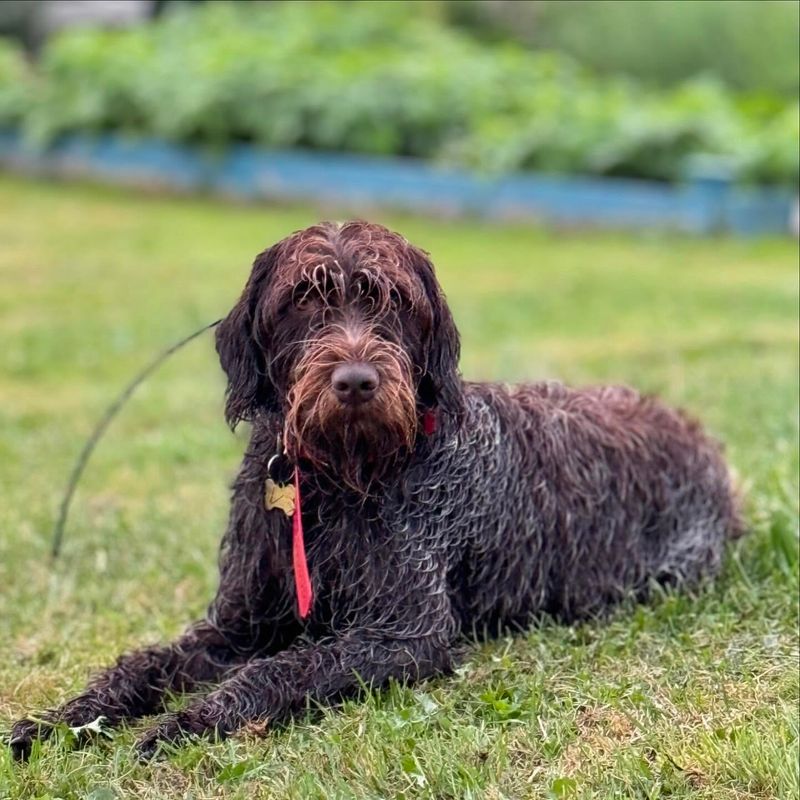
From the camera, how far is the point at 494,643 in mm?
5051

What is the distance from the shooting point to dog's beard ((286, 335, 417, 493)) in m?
4.20

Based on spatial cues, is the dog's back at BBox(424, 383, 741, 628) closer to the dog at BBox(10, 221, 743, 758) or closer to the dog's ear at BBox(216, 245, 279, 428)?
the dog at BBox(10, 221, 743, 758)

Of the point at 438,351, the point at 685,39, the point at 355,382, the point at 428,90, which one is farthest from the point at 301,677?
the point at 685,39

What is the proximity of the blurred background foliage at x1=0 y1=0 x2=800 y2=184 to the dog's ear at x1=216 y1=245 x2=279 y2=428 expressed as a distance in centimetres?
1183

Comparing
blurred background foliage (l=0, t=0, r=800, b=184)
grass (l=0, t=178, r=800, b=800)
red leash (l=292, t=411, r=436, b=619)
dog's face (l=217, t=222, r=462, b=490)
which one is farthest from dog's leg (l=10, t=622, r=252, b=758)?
blurred background foliage (l=0, t=0, r=800, b=184)

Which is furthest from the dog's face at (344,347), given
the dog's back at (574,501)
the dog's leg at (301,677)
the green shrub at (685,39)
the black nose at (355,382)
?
the green shrub at (685,39)

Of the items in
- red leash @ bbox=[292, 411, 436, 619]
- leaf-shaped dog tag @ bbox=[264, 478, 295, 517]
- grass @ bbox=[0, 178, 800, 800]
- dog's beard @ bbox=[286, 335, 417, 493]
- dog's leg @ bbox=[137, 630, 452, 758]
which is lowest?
grass @ bbox=[0, 178, 800, 800]

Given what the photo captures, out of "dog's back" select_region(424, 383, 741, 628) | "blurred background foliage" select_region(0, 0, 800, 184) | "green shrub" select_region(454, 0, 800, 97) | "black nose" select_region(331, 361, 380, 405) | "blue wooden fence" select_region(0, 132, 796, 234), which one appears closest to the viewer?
"black nose" select_region(331, 361, 380, 405)

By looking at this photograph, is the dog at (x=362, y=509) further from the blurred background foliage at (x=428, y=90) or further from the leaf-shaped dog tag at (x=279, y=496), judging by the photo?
the blurred background foliage at (x=428, y=90)

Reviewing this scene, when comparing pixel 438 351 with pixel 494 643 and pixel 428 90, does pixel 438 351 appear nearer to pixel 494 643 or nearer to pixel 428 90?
pixel 494 643

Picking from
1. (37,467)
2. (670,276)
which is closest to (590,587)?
(37,467)

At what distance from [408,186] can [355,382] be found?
44.5 ft

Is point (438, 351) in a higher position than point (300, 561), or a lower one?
higher

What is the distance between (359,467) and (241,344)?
0.56 m
